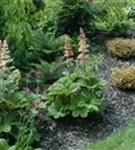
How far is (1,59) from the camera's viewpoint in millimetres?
7000

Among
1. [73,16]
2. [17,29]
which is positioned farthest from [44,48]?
[73,16]

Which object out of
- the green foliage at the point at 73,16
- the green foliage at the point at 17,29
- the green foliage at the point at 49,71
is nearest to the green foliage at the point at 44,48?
the green foliage at the point at 17,29

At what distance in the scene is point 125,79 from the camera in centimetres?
820

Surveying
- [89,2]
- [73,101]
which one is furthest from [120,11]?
[73,101]

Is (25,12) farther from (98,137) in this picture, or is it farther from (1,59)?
(98,137)

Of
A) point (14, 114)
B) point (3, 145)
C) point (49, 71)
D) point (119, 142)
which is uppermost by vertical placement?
point (49, 71)

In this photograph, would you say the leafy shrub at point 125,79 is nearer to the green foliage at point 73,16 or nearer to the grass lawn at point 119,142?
the grass lawn at point 119,142

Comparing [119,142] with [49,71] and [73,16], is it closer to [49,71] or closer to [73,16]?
[49,71]

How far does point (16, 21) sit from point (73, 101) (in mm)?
2078

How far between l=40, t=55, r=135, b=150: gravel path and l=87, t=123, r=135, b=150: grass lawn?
0.61 feet

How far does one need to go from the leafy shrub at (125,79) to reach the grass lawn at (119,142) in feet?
4.11

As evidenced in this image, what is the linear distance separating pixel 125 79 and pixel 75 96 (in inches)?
49.2

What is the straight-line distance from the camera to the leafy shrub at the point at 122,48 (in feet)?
30.6

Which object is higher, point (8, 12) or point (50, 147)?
point (8, 12)
